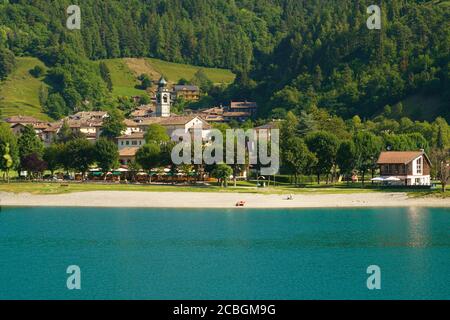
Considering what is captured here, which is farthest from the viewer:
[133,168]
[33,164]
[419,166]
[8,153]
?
[133,168]

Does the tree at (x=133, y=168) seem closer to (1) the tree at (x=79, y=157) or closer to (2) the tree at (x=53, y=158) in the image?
(1) the tree at (x=79, y=157)

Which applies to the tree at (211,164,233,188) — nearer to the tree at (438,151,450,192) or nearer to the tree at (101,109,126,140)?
the tree at (438,151,450,192)

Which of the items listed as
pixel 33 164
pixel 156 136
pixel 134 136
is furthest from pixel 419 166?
pixel 134 136

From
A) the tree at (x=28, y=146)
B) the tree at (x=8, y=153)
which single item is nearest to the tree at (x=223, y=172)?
the tree at (x=28, y=146)

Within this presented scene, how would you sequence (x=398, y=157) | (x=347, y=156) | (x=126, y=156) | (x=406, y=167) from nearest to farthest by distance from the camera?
(x=406, y=167) < (x=398, y=157) < (x=347, y=156) < (x=126, y=156)

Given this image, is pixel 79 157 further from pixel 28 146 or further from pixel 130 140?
pixel 130 140

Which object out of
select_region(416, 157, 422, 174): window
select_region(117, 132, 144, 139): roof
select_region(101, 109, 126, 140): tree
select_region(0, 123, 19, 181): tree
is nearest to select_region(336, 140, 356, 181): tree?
select_region(416, 157, 422, 174): window
